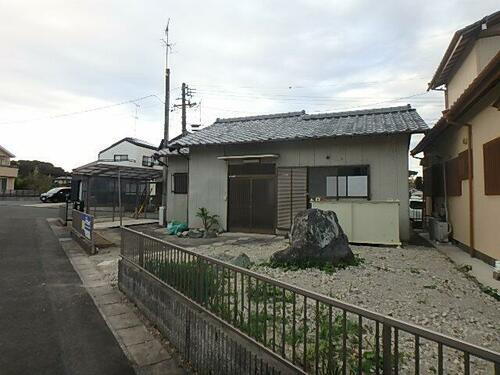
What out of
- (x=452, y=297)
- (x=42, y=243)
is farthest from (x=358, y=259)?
(x=42, y=243)

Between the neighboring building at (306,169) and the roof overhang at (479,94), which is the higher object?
the roof overhang at (479,94)

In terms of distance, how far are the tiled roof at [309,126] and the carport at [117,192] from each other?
15.8 ft

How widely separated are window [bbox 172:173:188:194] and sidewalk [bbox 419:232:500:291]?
9.03 metres

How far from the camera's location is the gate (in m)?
10.8

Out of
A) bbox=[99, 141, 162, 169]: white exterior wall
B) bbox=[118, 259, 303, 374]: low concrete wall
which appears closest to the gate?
bbox=[118, 259, 303, 374]: low concrete wall

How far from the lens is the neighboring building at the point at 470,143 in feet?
18.8

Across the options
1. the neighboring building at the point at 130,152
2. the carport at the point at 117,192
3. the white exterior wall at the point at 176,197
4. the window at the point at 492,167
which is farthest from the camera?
the neighboring building at the point at 130,152

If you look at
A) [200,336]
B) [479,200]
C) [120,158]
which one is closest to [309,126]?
[479,200]

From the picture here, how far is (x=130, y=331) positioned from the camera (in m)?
3.92

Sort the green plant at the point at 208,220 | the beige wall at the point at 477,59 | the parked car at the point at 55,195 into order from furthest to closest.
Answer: the parked car at the point at 55,195 < the green plant at the point at 208,220 < the beige wall at the point at 477,59

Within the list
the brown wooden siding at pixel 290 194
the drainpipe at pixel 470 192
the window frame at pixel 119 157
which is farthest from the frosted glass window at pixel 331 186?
Result: the window frame at pixel 119 157

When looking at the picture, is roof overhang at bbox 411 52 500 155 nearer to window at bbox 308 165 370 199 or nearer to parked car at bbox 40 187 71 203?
window at bbox 308 165 370 199

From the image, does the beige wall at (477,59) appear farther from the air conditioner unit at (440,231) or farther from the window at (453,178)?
the air conditioner unit at (440,231)

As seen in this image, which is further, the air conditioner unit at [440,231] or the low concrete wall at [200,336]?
the air conditioner unit at [440,231]
